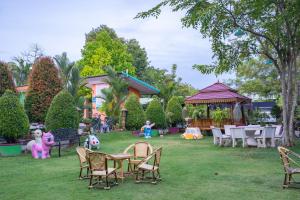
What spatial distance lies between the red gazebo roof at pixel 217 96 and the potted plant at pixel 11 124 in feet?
40.5

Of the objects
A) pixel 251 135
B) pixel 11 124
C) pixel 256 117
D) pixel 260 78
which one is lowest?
pixel 251 135

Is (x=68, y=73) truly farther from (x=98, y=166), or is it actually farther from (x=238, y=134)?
(x=98, y=166)

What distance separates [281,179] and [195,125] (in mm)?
15469

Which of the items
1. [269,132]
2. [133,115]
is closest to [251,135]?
[269,132]

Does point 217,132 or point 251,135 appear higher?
point 217,132

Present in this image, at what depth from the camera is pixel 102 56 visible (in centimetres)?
4247

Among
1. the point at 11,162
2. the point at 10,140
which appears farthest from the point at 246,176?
the point at 10,140

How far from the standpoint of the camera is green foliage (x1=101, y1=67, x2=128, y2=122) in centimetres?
2398

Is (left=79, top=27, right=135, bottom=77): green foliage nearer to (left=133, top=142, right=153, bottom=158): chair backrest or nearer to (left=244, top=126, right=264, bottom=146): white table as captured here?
(left=244, top=126, right=264, bottom=146): white table

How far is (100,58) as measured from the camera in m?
42.2

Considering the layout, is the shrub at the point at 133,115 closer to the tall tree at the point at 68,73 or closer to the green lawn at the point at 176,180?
the tall tree at the point at 68,73

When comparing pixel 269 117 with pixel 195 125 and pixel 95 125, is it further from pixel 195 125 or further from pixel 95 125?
pixel 95 125

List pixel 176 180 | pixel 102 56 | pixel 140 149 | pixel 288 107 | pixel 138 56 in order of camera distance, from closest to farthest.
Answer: pixel 176 180 < pixel 140 149 < pixel 288 107 < pixel 102 56 < pixel 138 56

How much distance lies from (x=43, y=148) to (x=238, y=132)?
8005mm
